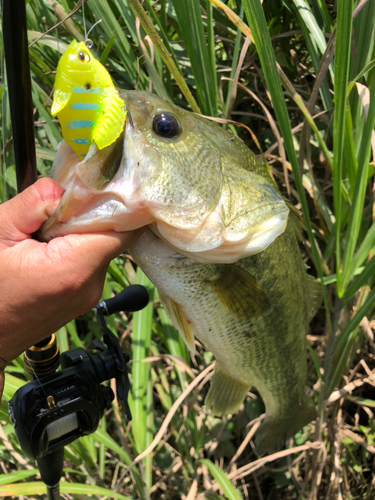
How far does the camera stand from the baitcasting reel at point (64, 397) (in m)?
0.92

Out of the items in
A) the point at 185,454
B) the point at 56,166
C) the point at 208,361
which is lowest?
the point at 185,454

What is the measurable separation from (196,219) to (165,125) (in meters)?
0.18

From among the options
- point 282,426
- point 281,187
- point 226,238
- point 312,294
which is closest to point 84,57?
point 226,238

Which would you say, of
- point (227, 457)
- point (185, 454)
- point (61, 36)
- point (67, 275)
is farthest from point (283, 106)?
point (227, 457)

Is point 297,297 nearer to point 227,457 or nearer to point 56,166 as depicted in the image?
point 56,166

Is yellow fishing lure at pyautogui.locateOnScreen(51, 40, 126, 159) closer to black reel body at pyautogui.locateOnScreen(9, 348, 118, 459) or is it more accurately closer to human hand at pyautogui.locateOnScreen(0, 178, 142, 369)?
human hand at pyautogui.locateOnScreen(0, 178, 142, 369)

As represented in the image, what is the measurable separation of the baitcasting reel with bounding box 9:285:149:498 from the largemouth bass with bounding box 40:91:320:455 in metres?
0.18

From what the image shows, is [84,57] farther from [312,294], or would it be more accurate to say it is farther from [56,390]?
[312,294]

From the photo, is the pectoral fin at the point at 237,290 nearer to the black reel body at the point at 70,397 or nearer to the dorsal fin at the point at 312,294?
the black reel body at the point at 70,397

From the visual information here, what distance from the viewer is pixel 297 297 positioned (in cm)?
117

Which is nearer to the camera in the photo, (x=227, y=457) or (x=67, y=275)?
(x=67, y=275)

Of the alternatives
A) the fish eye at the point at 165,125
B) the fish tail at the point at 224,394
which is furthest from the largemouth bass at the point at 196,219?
the fish tail at the point at 224,394

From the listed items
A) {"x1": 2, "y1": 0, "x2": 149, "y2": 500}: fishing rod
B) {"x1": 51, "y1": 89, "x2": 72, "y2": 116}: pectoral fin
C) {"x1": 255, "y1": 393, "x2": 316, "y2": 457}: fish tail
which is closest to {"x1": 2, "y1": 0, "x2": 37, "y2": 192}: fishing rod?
{"x1": 2, "y1": 0, "x2": 149, "y2": 500}: fishing rod

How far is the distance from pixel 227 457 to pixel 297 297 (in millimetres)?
1140
